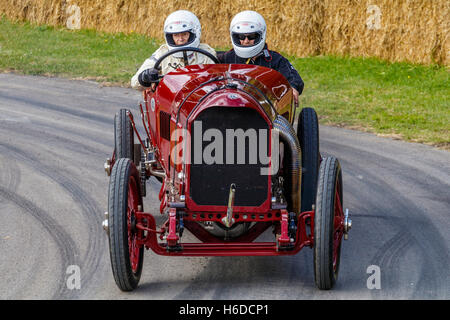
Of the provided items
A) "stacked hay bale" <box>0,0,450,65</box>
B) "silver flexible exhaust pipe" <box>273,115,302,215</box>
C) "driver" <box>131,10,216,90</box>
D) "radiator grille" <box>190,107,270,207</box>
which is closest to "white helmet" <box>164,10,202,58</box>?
"driver" <box>131,10,216,90</box>

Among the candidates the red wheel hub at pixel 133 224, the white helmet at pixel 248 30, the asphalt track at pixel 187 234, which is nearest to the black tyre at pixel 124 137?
the asphalt track at pixel 187 234

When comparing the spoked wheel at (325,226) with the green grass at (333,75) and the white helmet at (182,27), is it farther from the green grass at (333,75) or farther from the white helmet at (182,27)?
the green grass at (333,75)

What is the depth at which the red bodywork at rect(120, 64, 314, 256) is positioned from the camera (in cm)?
585

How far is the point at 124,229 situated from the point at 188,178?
→ 642 mm

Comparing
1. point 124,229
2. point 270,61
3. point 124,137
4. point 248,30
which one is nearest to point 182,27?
point 248,30

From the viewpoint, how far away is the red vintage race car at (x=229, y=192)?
5793 mm

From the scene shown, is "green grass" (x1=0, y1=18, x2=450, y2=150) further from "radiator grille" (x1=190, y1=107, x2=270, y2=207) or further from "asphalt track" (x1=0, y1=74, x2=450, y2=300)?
"radiator grille" (x1=190, y1=107, x2=270, y2=207)

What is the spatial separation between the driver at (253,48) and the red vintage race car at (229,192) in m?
1.43

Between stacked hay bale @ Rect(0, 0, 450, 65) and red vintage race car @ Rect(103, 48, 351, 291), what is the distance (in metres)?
9.60

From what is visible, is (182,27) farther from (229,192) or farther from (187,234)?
(229,192)

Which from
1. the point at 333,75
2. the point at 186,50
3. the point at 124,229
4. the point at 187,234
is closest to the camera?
the point at 124,229

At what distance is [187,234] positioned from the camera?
7.57 meters

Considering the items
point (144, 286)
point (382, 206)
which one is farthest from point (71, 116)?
point (144, 286)
